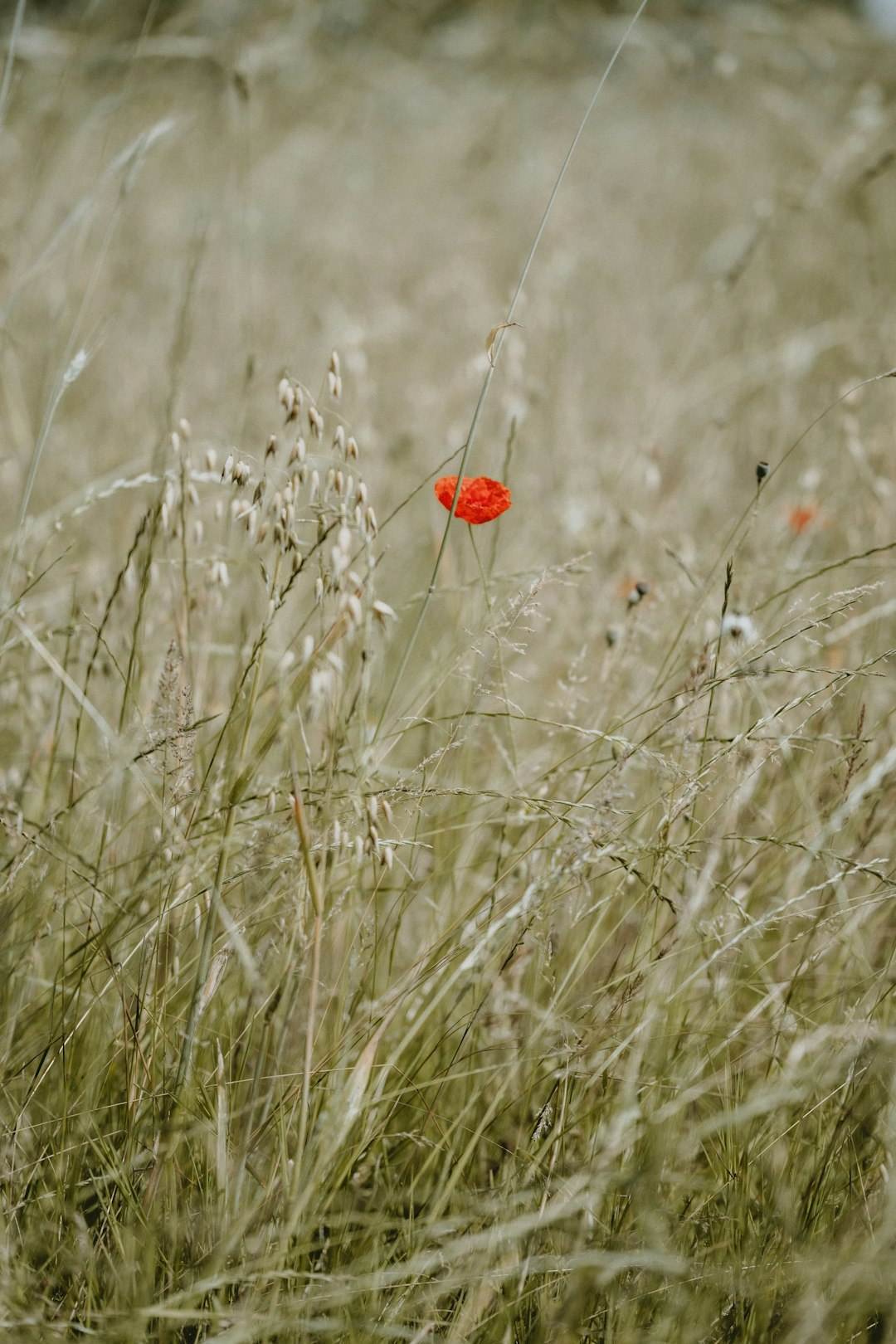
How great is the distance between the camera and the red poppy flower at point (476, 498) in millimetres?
991

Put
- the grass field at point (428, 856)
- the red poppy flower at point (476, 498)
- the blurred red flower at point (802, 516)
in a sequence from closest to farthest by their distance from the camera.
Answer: the grass field at point (428, 856), the red poppy flower at point (476, 498), the blurred red flower at point (802, 516)

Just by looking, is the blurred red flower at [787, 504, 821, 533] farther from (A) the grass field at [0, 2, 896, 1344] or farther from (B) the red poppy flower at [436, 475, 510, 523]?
(B) the red poppy flower at [436, 475, 510, 523]

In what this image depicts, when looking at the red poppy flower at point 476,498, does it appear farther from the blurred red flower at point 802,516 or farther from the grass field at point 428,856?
the blurred red flower at point 802,516

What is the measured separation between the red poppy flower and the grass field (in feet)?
0.31

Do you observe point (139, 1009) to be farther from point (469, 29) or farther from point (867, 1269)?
point (469, 29)

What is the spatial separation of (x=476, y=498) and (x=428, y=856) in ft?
2.41

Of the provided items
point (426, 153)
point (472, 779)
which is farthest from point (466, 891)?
point (426, 153)

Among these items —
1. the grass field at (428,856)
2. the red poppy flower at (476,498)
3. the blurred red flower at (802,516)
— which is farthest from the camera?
the blurred red flower at (802,516)

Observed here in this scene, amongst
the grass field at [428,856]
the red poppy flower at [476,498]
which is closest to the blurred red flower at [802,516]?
the grass field at [428,856]

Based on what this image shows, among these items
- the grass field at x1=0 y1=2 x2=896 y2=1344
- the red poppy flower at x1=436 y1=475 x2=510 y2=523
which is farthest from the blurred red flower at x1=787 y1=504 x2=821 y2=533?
the red poppy flower at x1=436 y1=475 x2=510 y2=523

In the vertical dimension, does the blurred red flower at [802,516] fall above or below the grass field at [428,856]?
above

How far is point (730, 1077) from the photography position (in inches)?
42.6

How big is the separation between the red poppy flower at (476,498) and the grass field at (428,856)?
0.09 m

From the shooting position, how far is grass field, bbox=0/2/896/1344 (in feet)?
2.72
